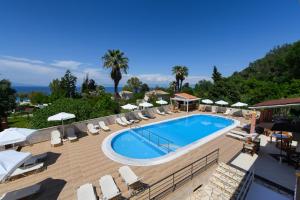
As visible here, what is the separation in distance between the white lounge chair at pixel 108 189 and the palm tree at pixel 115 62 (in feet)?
67.9

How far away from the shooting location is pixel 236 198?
215 inches

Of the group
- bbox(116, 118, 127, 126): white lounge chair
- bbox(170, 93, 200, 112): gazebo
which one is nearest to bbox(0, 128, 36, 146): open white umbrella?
bbox(116, 118, 127, 126): white lounge chair

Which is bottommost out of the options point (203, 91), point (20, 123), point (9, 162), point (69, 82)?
point (20, 123)

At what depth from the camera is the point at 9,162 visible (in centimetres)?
533

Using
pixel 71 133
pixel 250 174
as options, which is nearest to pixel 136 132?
pixel 71 133

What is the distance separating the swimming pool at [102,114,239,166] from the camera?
30.8ft

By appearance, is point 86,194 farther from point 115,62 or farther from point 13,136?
point 115,62

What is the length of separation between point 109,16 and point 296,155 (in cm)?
2357

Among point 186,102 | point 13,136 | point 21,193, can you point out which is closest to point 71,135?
point 13,136

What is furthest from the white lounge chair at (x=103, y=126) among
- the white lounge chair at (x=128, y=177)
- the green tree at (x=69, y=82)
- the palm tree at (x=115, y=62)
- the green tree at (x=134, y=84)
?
the green tree at (x=134, y=84)

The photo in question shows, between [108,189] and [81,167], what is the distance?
289 cm

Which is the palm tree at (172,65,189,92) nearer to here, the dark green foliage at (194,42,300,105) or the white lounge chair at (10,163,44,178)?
the dark green foliage at (194,42,300,105)

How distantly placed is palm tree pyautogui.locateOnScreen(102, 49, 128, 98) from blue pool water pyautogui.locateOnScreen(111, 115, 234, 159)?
12645 mm

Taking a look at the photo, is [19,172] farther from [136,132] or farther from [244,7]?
[244,7]
